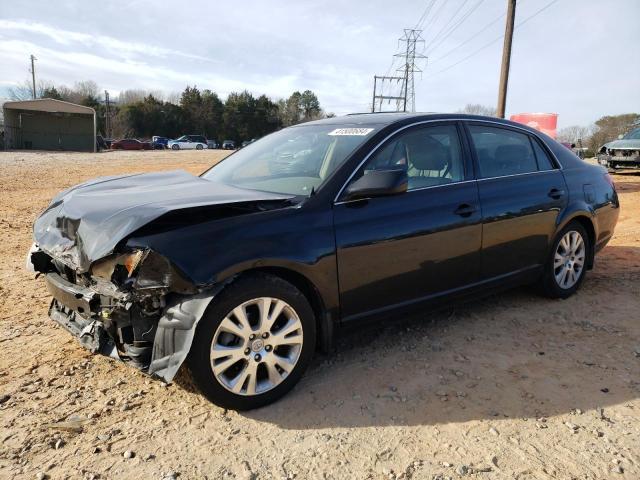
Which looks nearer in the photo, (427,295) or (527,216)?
(427,295)

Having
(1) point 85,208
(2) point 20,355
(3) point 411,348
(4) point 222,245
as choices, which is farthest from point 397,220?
(2) point 20,355

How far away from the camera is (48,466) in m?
2.37

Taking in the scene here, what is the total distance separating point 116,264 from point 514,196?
9.87ft

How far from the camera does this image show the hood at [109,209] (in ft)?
8.93

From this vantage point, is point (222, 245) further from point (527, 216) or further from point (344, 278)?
point (527, 216)

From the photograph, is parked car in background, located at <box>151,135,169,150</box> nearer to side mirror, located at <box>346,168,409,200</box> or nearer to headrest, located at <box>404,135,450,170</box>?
headrest, located at <box>404,135,450,170</box>

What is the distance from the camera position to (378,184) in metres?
3.09

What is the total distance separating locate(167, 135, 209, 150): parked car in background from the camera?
54.5 m

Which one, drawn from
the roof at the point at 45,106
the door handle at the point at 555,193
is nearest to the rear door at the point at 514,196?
the door handle at the point at 555,193

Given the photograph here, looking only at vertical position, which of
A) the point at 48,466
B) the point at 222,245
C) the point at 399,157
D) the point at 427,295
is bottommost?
the point at 48,466

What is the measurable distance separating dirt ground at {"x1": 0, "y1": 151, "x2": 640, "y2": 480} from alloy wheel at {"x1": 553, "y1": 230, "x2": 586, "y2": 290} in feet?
1.72

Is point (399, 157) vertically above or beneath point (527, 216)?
above

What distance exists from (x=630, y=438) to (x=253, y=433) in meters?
1.98

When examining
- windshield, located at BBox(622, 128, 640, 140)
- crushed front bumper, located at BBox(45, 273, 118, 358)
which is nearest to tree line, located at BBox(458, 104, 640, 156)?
windshield, located at BBox(622, 128, 640, 140)
